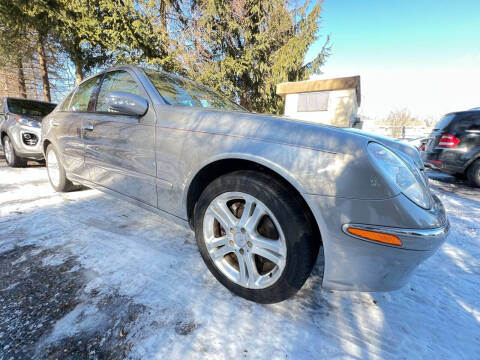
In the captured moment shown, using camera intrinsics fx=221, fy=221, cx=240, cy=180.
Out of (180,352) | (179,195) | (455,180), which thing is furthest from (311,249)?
(455,180)

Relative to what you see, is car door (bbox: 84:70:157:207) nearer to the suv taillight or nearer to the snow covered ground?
the snow covered ground

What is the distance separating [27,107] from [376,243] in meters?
6.82

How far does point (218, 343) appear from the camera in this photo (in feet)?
3.50

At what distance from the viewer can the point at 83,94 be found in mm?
2668

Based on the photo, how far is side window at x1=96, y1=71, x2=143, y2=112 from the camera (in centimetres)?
202

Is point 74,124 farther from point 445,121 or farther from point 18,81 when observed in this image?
point 18,81

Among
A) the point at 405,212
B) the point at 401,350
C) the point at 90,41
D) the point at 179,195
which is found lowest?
the point at 401,350

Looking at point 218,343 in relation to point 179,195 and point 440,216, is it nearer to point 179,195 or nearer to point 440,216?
point 179,195

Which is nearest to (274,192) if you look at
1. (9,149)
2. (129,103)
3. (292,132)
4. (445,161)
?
(292,132)

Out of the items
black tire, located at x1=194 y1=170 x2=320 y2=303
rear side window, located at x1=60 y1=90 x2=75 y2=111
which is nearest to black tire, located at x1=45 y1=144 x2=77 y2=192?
rear side window, located at x1=60 y1=90 x2=75 y2=111

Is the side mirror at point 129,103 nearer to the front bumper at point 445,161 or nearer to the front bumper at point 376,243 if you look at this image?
the front bumper at point 376,243

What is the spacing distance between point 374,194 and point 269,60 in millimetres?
12090

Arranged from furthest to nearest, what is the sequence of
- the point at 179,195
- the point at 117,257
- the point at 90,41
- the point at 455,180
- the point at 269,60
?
the point at 269,60 < the point at 90,41 < the point at 455,180 < the point at 117,257 < the point at 179,195

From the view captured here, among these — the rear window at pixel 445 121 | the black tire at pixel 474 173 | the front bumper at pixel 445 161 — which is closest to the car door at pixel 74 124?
the front bumper at pixel 445 161
